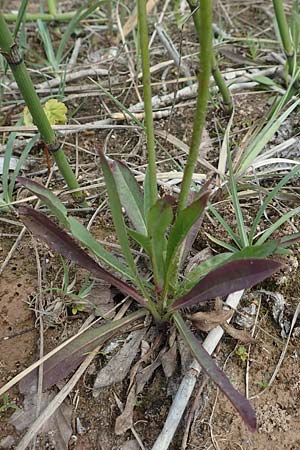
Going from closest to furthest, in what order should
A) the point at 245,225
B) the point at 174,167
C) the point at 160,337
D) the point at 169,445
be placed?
1. the point at 169,445
2. the point at 160,337
3. the point at 245,225
4. the point at 174,167

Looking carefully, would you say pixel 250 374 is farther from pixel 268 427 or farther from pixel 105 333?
pixel 105 333

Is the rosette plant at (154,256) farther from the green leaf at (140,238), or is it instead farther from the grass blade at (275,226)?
the grass blade at (275,226)

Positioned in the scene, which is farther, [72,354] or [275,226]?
[275,226]

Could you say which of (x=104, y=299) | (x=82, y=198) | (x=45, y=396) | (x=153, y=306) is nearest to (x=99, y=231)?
(x=82, y=198)

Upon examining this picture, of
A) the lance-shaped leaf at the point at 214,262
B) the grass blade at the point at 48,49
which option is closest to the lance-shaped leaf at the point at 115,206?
the lance-shaped leaf at the point at 214,262

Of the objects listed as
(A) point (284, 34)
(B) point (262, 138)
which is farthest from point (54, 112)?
(A) point (284, 34)

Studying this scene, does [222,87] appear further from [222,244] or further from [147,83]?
[147,83]

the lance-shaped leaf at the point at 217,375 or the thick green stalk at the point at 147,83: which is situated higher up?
the thick green stalk at the point at 147,83
